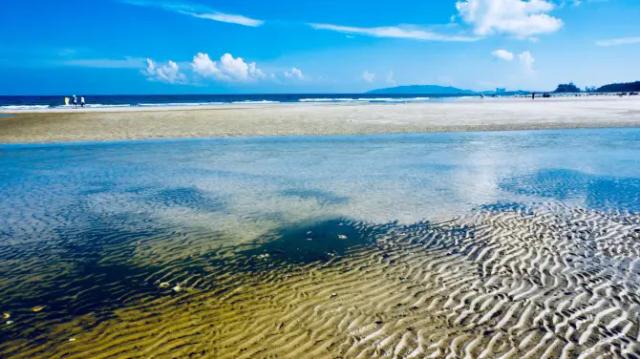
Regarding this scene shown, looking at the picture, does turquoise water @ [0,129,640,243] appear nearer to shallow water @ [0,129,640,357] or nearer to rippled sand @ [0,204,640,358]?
shallow water @ [0,129,640,357]

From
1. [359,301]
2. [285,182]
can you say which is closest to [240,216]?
[285,182]

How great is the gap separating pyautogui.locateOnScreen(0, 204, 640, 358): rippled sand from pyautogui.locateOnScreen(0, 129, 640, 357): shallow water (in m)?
0.05

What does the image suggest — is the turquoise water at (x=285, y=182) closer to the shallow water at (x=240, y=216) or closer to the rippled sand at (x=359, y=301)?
the shallow water at (x=240, y=216)

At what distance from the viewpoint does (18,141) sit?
31.3m

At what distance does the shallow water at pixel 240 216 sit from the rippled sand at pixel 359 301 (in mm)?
53

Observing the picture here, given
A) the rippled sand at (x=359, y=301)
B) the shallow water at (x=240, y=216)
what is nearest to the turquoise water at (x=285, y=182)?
the shallow water at (x=240, y=216)

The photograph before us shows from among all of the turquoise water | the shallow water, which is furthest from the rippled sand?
the turquoise water

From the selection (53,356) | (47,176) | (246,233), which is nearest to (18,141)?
(47,176)

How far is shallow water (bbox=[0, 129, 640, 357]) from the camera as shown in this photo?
754 cm

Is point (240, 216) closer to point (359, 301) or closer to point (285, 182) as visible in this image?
point (285, 182)

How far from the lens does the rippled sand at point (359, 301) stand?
605cm

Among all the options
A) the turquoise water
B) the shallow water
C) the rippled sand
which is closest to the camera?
the rippled sand

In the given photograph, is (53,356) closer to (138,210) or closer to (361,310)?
(361,310)

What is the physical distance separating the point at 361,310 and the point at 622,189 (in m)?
12.9
